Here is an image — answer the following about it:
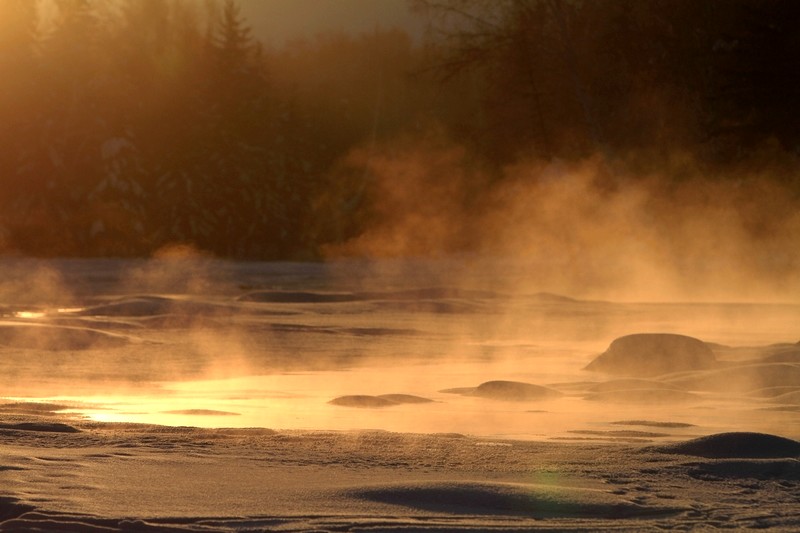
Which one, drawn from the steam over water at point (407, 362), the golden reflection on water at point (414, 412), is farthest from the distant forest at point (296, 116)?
the golden reflection on water at point (414, 412)

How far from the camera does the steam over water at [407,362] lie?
26.5ft

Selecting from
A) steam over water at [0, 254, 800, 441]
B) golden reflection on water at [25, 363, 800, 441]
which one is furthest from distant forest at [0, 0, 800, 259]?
golden reflection on water at [25, 363, 800, 441]

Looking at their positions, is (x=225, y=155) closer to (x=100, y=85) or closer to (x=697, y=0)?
(x=100, y=85)

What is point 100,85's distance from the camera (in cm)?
5131

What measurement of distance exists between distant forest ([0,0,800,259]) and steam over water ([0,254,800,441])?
3.69 metres

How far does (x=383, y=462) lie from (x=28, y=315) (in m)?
12.0

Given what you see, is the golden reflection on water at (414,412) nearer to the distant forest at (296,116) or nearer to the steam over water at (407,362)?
the steam over water at (407,362)

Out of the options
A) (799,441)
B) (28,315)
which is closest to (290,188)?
(28,315)

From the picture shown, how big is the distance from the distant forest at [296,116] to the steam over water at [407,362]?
369cm

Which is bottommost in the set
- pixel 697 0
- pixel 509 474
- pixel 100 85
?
pixel 509 474

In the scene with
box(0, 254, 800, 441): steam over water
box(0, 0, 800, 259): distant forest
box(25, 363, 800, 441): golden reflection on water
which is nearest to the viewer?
box(25, 363, 800, 441): golden reflection on water

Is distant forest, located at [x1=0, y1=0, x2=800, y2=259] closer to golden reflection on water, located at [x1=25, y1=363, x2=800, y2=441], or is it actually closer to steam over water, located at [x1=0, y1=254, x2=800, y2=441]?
steam over water, located at [x1=0, y1=254, x2=800, y2=441]

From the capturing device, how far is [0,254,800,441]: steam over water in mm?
8078

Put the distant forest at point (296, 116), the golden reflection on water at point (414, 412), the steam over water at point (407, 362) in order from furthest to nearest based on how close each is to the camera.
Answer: the distant forest at point (296, 116)
the steam over water at point (407, 362)
the golden reflection on water at point (414, 412)
